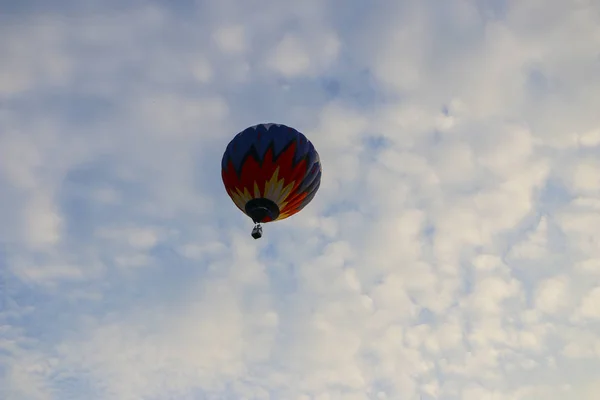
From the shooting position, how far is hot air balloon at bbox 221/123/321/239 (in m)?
28.0

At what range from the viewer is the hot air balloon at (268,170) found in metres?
28.0

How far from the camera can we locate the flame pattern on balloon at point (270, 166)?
28.0 meters

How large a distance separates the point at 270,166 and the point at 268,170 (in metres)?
0.20

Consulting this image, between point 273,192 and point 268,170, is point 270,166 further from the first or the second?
point 273,192

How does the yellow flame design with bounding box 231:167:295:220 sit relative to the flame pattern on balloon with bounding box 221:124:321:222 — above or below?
below

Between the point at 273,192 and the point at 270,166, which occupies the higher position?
the point at 270,166

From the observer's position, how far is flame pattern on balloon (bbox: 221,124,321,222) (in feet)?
91.7

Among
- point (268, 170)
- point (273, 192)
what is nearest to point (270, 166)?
point (268, 170)

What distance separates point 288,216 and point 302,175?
8.22 ft

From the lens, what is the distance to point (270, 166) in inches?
1097

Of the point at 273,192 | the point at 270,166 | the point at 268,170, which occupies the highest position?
the point at 270,166

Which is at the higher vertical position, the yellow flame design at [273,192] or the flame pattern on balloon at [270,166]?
the flame pattern on balloon at [270,166]

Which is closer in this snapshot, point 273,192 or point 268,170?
point 268,170

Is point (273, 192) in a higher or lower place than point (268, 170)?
lower
